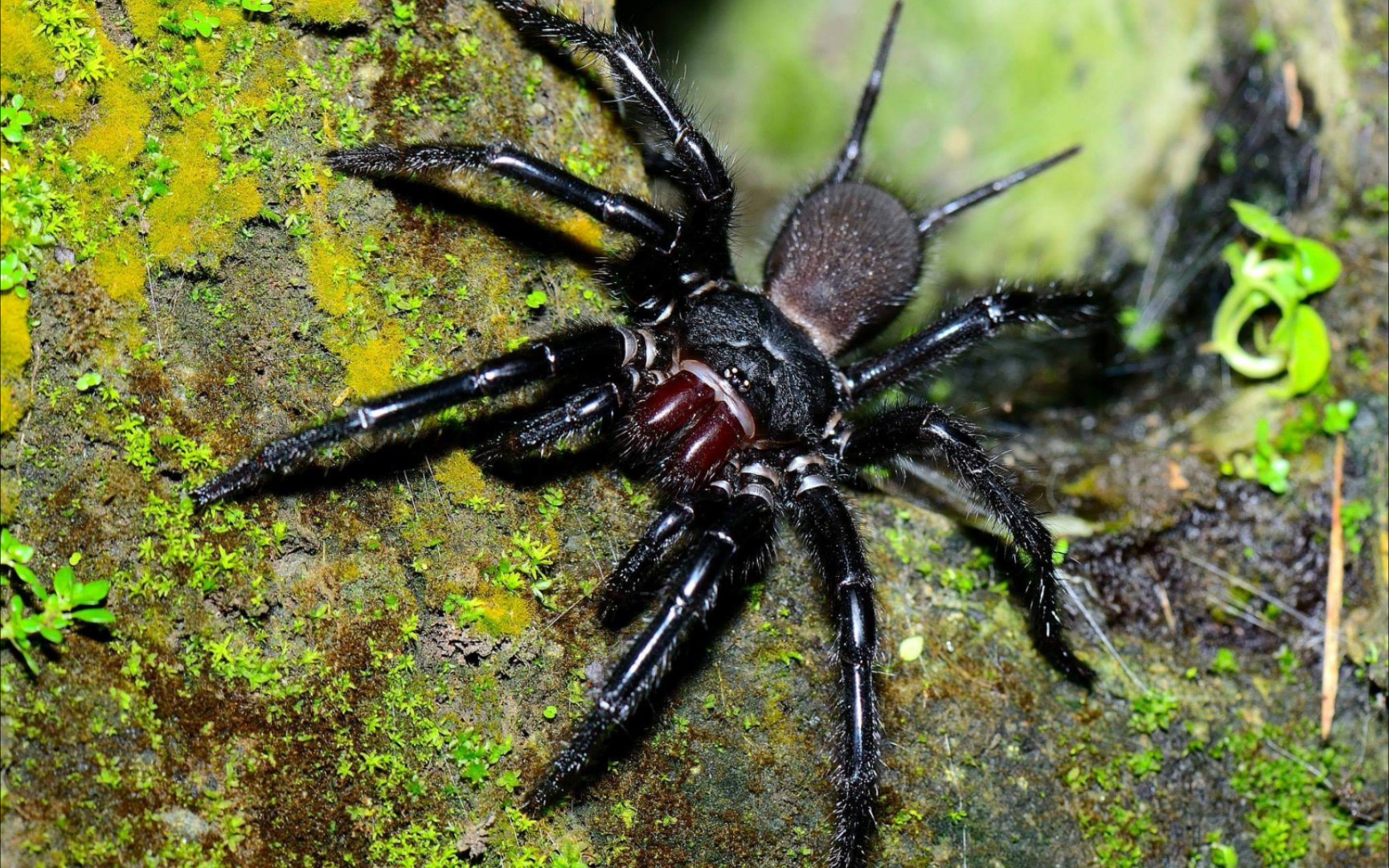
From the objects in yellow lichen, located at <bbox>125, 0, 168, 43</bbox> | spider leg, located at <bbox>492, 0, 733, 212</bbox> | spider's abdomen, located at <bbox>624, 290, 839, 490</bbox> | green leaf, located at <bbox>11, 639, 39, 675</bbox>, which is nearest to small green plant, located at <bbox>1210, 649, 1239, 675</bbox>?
spider's abdomen, located at <bbox>624, 290, 839, 490</bbox>

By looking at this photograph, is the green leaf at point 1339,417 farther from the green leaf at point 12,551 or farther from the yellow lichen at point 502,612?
the green leaf at point 12,551

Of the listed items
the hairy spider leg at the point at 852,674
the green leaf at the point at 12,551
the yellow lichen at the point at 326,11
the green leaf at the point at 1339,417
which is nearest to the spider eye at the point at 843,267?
the hairy spider leg at the point at 852,674

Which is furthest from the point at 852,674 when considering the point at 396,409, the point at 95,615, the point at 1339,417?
the point at 1339,417

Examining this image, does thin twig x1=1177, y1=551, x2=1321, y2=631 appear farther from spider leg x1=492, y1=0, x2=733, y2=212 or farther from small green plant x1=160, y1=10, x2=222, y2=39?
small green plant x1=160, y1=10, x2=222, y2=39

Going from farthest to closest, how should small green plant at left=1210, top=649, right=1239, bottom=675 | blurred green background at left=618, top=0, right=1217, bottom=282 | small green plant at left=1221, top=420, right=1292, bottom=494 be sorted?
blurred green background at left=618, top=0, right=1217, bottom=282 < small green plant at left=1221, top=420, right=1292, bottom=494 < small green plant at left=1210, top=649, right=1239, bottom=675

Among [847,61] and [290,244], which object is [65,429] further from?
[847,61]

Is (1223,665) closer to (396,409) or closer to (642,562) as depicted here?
(642,562)
